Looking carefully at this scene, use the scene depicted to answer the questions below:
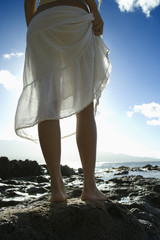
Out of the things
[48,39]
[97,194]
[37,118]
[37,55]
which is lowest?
[97,194]

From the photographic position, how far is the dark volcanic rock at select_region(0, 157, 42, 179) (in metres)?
13.1

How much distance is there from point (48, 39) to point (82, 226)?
1.83m

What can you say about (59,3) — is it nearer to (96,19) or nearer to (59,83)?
(96,19)

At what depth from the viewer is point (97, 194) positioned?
2189 millimetres

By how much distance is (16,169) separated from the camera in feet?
45.2

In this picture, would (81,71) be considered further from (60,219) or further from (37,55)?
(60,219)

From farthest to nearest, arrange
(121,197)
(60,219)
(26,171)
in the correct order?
(26,171) → (121,197) → (60,219)

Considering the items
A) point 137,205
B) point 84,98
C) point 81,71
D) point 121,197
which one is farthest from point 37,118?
point 121,197

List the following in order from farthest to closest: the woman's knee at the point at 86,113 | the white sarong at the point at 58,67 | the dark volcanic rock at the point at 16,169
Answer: the dark volcanic rock at the point at 16,169, the woman's knee at the point at 86,113, the white sarong at the point at 58,67

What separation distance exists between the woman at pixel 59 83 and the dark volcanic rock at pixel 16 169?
38.3 ft

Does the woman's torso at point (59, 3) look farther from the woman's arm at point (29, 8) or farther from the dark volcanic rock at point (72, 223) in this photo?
the dark volcanic rock at point (72, 223)

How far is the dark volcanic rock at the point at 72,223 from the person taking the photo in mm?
1502

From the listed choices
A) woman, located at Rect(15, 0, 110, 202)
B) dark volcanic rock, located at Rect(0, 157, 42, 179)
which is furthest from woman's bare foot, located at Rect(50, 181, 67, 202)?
dark volcanic rock, located at Rect(0, 157, 42, 179)

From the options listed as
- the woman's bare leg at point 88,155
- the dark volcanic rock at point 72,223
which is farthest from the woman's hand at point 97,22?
the dark volcanic rock at point 72,223
